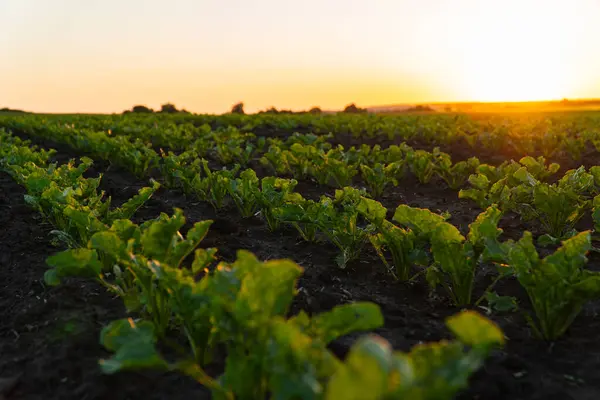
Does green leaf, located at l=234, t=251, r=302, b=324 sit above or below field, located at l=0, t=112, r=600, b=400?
above

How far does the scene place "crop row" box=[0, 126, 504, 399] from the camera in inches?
47.9

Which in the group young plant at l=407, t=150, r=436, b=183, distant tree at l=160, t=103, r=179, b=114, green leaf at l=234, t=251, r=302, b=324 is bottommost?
distant tree at l=160, t=103, r=179, b=114

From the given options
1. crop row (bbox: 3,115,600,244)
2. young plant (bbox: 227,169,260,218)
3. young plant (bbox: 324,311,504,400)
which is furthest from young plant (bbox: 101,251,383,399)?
young plant (bbox: 227,169,260,218)

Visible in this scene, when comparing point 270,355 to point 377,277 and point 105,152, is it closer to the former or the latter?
point 377,277

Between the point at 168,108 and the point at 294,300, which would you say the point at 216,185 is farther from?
the point at 168,108

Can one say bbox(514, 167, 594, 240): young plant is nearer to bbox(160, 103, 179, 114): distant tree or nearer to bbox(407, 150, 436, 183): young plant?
bbox(407, 150, 436, 183): young plant

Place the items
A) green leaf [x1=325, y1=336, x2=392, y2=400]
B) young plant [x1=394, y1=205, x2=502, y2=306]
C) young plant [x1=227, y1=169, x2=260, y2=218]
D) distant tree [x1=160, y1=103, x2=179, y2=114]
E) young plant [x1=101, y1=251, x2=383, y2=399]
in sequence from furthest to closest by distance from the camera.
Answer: distant tree [x1=160, y1=103, x2=179, y2=114] < young plant [x1=227, y1=169, x2=260, y2=218] < young plant [x1=394, y1=205, x2=502, y2=306] < young plant [x1=101, y1=251, x2=383, y2=399] < green leaf [x1=325, y1=336, x2=392, y2=400]

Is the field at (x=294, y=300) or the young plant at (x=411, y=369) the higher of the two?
the young plant at (x=411, y=369)

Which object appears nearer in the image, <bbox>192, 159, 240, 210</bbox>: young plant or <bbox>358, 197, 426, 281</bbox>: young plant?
<bbox>358, 197, 426, 281</bbox>: young plant

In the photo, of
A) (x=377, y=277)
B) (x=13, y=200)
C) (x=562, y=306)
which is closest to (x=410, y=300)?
(x=377, y=277)

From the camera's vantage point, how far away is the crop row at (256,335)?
1216mm

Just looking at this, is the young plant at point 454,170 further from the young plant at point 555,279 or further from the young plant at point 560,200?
the young plant at point 555,279

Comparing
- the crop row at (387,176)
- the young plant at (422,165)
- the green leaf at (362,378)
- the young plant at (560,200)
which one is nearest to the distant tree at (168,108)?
the crop row at (387,176)

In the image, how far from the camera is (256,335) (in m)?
1.64
